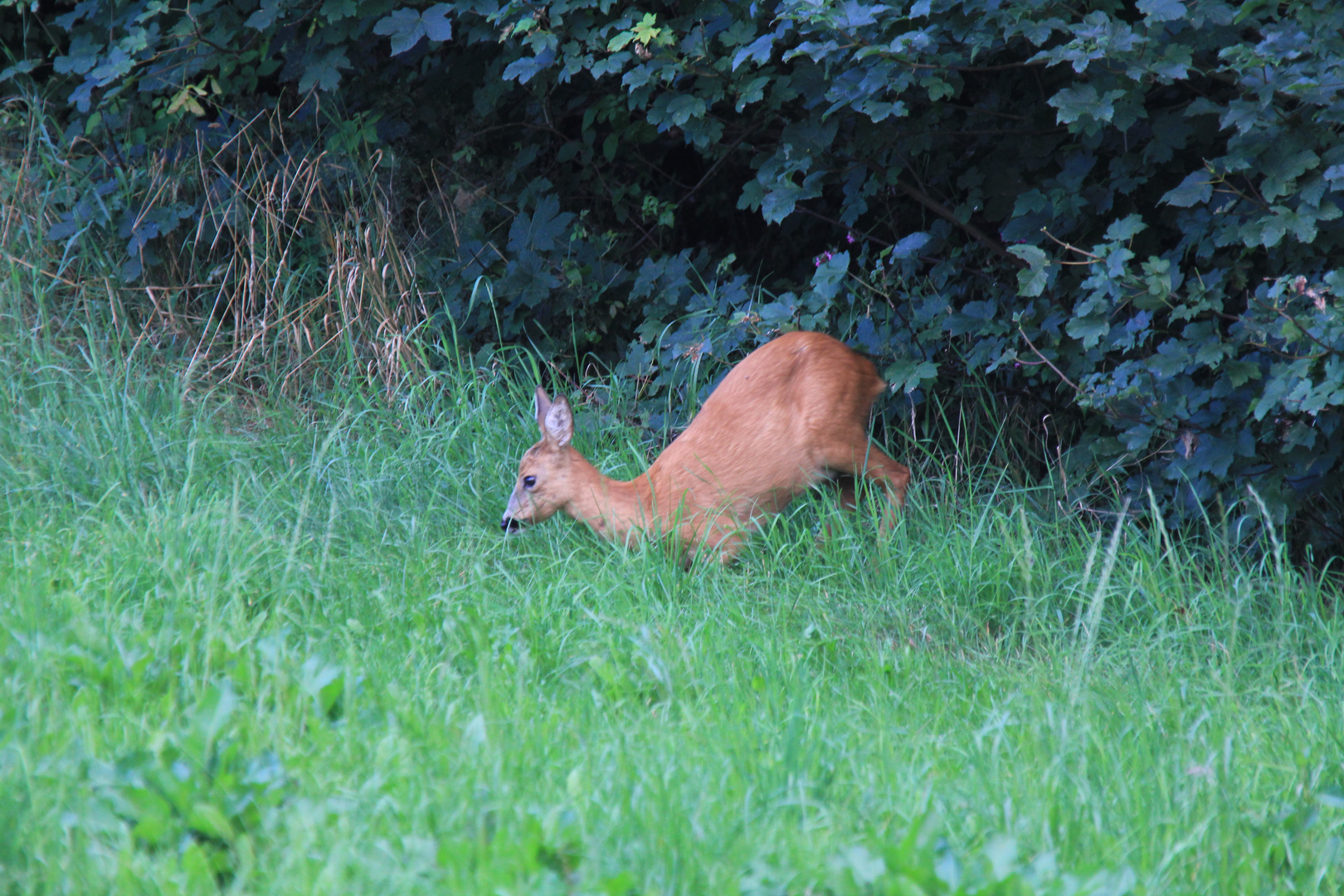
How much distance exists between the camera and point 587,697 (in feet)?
11.1

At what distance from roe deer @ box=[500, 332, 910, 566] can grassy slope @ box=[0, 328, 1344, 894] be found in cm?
16

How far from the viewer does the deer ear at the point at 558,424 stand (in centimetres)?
520

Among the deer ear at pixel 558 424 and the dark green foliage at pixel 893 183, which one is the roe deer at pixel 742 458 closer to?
the deer ear at pixel 558 424

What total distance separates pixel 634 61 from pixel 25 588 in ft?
12.2

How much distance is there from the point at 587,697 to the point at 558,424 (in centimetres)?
203

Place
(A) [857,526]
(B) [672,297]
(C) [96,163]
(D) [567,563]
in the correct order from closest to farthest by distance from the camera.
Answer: (D) [567,563] → (A) [857,526] → (B) [672,297] → (C) [96,163]

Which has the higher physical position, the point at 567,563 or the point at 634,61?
the point at 634,61

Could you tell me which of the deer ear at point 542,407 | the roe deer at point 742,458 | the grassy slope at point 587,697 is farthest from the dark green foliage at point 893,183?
the deer ear at point 542,407

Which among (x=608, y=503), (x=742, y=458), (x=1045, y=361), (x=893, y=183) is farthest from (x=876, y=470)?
(x=893, y=183)

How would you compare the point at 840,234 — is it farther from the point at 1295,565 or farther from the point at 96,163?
the point at 96,163

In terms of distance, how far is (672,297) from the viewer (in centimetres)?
636

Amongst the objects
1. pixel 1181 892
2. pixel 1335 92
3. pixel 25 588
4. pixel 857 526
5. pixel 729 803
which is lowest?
pixel 857 526

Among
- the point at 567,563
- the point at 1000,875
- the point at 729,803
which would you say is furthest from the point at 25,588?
the point at 1000,875

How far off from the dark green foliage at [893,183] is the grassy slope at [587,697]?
665 millimetres
